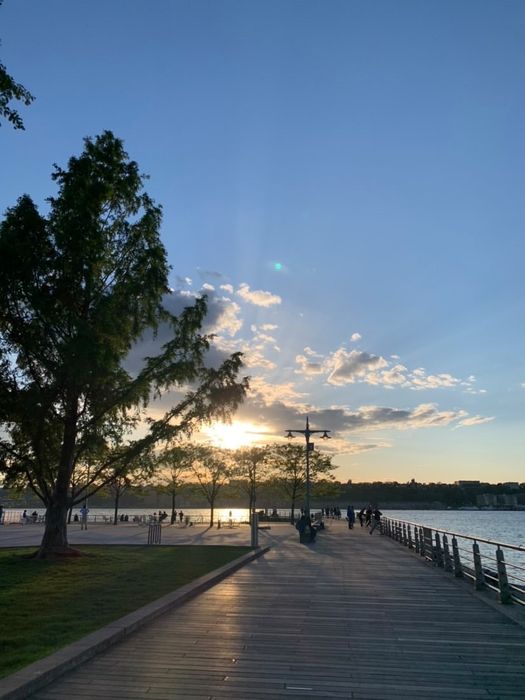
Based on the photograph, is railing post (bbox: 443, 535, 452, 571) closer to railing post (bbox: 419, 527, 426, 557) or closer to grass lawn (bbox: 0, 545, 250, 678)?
railing post (bbox: 419, 527, 426, 557)

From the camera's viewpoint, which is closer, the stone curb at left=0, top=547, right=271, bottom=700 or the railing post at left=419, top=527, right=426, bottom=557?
the stone curb at left=0, top=547, right=271, bottom=700

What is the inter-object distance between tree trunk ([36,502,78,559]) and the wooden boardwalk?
7171 millimetres

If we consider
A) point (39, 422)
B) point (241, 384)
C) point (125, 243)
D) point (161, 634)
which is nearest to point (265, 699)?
point (161, 634)

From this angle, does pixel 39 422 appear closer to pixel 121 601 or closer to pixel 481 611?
pixel 121 601

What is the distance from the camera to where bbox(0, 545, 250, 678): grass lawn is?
7.12 meters

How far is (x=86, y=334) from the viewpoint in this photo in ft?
54.5

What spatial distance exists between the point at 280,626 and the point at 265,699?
10.4 feet

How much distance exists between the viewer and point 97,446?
61.2 feet

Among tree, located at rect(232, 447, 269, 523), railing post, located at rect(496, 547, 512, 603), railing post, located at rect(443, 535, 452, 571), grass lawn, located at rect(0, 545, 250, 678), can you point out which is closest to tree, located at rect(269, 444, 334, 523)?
tree, located at rect(232, 447, 269, 523)

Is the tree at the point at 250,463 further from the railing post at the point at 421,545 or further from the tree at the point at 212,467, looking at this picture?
the railing post at the point at 421,545

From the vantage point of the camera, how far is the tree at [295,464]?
55.5 m

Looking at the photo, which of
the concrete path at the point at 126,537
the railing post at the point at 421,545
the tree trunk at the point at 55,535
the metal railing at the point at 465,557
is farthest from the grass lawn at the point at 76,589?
the metal railing at the point at 465,557

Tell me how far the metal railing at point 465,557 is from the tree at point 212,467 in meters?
24.6

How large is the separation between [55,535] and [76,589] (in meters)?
6.79
